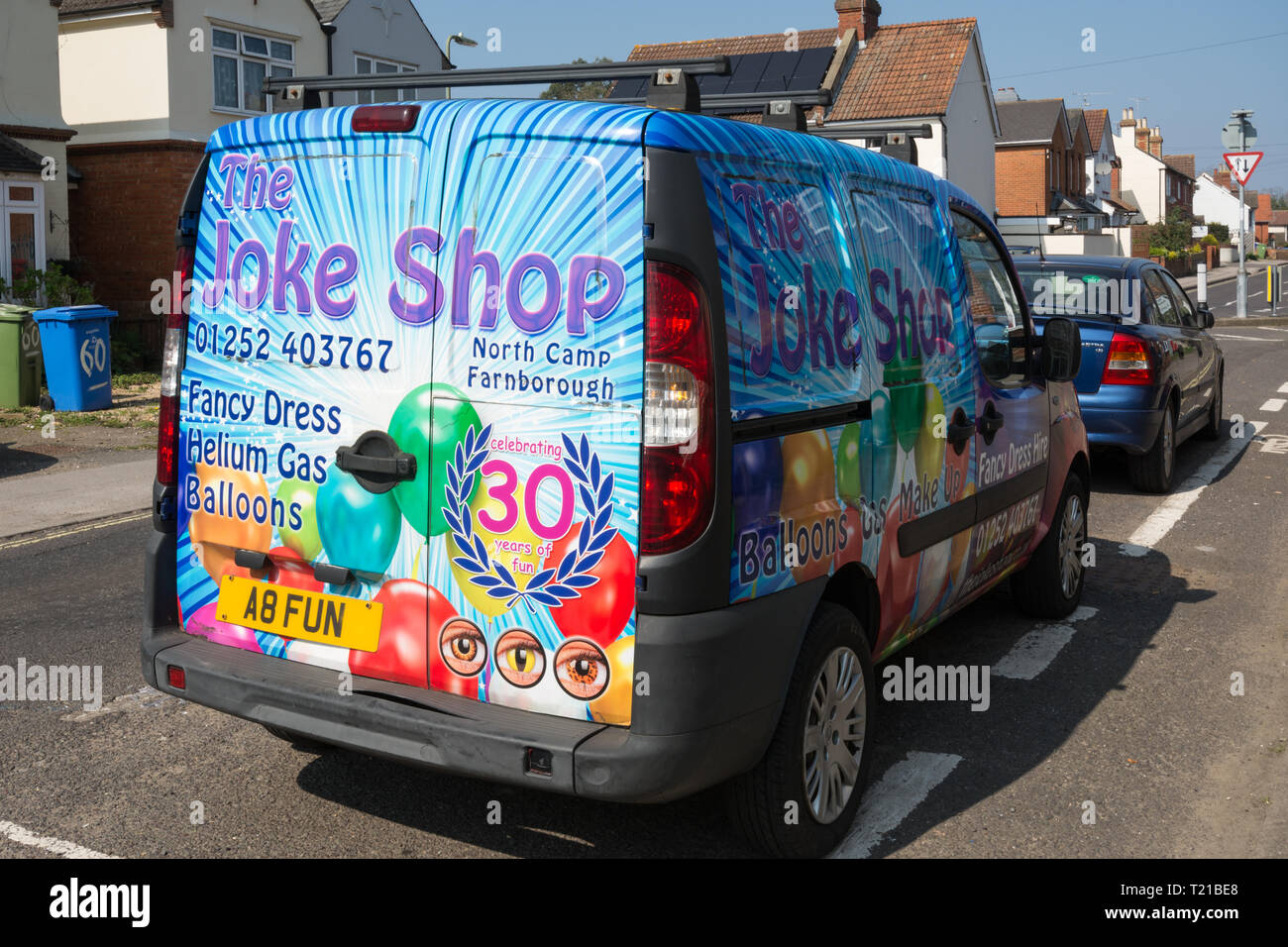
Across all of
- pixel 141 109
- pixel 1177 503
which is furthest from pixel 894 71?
pixel 1177 503

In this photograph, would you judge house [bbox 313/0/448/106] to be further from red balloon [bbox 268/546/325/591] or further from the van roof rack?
red balloon [bbox 268/546/325/591]

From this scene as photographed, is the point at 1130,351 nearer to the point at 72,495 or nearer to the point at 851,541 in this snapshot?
the point at 851,541

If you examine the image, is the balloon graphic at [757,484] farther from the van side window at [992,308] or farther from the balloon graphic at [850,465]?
the van side window at [992,308]

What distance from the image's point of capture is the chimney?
41656mm

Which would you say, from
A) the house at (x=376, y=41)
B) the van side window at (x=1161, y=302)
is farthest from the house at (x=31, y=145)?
the van side window at (x=1161, y=302)

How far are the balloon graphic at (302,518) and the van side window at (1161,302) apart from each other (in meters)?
8.58

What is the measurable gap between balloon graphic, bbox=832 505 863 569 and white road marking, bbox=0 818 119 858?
93.2 inches

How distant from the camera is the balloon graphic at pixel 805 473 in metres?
3.67

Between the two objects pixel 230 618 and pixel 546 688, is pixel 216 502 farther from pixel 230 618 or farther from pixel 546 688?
pixel 546 688

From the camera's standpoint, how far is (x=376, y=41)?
30.5m

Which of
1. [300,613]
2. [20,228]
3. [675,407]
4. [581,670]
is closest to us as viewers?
[675,407]

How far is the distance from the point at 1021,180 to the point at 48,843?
59112 millimetres
